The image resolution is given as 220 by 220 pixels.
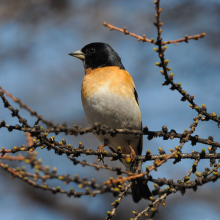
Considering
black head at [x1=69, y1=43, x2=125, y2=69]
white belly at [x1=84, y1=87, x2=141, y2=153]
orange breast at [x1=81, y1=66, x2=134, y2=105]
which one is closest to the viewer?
white belly at [x1=84, y1=87, x2=141, y2=153]

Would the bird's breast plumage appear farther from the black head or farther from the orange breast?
the black head

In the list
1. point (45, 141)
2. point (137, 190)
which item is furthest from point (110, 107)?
point (45, 141)

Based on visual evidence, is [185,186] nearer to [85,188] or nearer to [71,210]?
[85,188]

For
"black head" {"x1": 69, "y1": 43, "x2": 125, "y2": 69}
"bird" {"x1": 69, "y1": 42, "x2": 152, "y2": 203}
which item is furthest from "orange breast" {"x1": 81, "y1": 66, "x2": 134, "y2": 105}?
"black head" {"x1": 69, "y1": 43, "x2": 125, "y2": 69}

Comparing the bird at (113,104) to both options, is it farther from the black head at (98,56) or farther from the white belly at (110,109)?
the black head at (98,56)

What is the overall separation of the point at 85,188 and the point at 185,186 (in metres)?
1.05

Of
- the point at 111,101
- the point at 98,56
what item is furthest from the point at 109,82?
the point at 98,56

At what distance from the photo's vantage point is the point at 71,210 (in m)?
8.20

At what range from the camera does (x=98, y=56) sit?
228 inches

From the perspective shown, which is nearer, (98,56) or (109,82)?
(109,82)

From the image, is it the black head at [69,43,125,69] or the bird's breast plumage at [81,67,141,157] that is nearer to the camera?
the bird's breast plumage at [81,67,141,157]

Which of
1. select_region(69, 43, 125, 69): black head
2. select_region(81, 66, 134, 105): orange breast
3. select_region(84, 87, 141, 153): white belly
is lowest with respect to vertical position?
select_region(84, 87, 141, 153): white belly

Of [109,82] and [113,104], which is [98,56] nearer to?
[109,82]

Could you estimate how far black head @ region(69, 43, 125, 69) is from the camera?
558 cm
